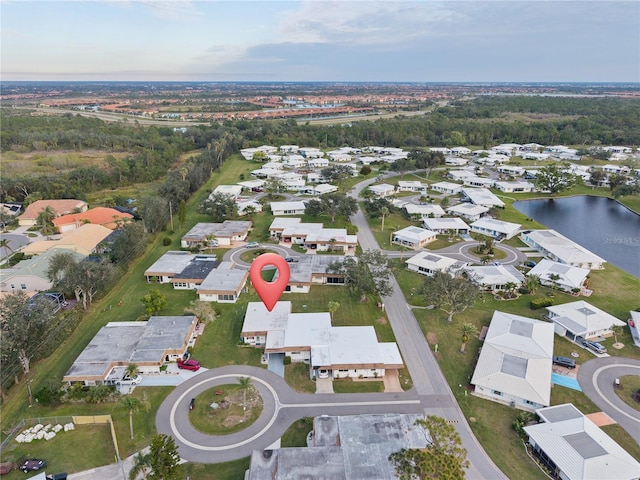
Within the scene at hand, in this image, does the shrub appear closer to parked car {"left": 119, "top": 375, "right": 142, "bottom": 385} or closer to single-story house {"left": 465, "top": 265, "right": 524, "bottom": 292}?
single-story house {"left": 465, "top": 265, "right": 524, "bottom": 292}

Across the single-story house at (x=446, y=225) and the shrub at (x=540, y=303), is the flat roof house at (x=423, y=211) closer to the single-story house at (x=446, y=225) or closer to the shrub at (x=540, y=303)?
the single-story house at (x=446, y=225)

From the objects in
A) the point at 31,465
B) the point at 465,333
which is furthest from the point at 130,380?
the point at 465,333

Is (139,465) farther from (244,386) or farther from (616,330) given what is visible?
(616,330)

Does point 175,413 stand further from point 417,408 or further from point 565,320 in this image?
point 565,320

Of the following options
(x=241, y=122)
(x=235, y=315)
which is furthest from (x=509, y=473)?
(x=241, y=122)

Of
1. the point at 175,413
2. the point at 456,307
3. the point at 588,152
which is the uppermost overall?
the point at 588,152

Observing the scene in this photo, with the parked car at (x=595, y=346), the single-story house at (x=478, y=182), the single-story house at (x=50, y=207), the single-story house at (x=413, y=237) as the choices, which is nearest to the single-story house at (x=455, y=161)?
the single-story house at (x=478, y=182)
